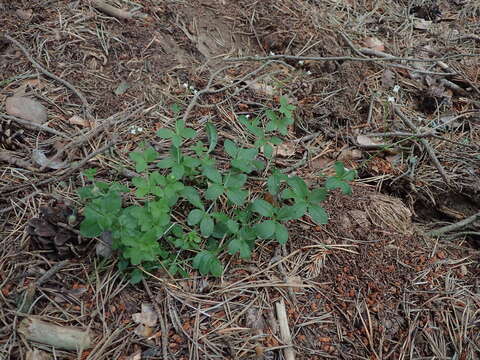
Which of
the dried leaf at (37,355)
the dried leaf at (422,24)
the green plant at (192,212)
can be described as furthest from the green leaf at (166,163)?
the dried leaf at (422,24)

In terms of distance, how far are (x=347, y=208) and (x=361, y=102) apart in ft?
3.08

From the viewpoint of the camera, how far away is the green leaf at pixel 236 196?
1784mm

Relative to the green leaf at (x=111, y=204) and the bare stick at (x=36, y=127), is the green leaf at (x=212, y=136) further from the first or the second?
the bare stick at (x=36, y=127)

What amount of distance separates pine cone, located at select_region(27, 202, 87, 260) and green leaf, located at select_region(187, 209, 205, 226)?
46 centimetres

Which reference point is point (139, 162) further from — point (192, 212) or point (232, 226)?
point (232, 226)

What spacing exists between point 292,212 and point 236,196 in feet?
0.85

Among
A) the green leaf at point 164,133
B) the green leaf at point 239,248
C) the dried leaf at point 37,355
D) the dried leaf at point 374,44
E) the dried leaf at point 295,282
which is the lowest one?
the dried leaf at point 37,355

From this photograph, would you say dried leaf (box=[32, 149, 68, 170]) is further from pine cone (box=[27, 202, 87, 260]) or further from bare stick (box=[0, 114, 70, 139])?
pine cone (box=[27, 202, 87, 260])

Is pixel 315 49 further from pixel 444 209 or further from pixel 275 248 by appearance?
pixel 275 248

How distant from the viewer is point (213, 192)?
5.87ft

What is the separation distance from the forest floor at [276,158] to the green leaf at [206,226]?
6.1 inches

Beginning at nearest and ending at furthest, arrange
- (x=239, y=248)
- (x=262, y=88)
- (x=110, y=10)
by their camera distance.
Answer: (x=239, y=248)
(x=262, y=88)
(x=110, y=10)

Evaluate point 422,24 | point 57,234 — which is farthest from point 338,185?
point 422,24

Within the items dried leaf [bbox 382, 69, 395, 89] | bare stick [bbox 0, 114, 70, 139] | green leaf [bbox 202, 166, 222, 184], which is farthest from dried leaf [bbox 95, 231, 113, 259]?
dried leaf [bbox 382, 69, 395, 89]
